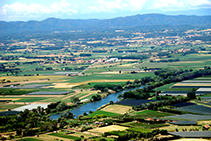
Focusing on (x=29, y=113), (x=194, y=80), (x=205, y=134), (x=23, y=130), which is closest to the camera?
(x=205, y=134)

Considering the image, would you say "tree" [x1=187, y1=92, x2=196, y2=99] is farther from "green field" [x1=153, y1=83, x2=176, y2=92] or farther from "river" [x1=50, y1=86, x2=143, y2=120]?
"river" [x1=50, y1=86, x2=143, y2=120]

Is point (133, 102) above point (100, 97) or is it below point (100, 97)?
above

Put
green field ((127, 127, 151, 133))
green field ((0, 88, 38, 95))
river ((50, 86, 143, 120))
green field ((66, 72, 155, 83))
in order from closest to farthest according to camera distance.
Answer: green field ((127, 127, 151, 133)) < river ((50, 86, 143, 120)) < green field ((0, 88, 38, 95)) < green field ((66, 72, 155, 83))

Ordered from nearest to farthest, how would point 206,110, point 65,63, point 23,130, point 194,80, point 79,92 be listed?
point 23,130
point 206,110
point 79,92
point 194,80
point 65,63

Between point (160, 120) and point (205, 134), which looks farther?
point (160, 120)

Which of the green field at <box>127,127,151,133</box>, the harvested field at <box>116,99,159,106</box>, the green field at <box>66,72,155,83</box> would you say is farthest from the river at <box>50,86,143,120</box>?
the green field at <box>66,72,155,83</box>

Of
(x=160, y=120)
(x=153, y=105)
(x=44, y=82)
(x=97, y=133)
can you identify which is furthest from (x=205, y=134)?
(x=44, y=82)

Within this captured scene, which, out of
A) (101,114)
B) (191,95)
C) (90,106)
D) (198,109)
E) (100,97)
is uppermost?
(191,95)

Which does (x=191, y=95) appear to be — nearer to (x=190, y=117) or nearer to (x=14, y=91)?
(x=190, y=117)

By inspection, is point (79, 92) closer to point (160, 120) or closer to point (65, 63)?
point (160, 120)

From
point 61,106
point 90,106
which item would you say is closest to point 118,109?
point 90,106

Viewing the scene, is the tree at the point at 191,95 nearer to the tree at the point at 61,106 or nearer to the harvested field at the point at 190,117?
the harvested field at the point at 190,117
